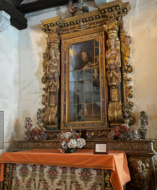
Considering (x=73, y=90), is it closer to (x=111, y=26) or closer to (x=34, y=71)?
(x=34, y=71)

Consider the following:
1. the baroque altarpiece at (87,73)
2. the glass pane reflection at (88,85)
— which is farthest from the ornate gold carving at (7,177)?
the glass pane reflection at (88,85)

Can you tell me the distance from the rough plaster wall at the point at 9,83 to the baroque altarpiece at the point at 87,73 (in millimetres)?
802

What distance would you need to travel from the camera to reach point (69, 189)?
378cm

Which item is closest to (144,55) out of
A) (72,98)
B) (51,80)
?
(72,98)

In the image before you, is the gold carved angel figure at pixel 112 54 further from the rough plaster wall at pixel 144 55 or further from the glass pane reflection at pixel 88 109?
the glass pane reflection at pixel 88 109

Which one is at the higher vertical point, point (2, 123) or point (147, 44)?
point (147, 44)

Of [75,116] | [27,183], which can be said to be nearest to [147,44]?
[75,116]

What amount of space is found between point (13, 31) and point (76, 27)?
6.69ft

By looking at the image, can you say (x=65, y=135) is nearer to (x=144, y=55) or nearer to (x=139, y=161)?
(x=139, y=161)

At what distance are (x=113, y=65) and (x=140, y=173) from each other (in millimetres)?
2456

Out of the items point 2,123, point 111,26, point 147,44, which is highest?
point 111,26

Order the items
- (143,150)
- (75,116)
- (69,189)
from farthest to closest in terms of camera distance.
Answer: (75,116) → (143,150) → (69,189)

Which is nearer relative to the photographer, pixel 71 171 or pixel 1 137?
pixel 71 171

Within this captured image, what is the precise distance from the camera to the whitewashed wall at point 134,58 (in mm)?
4875
